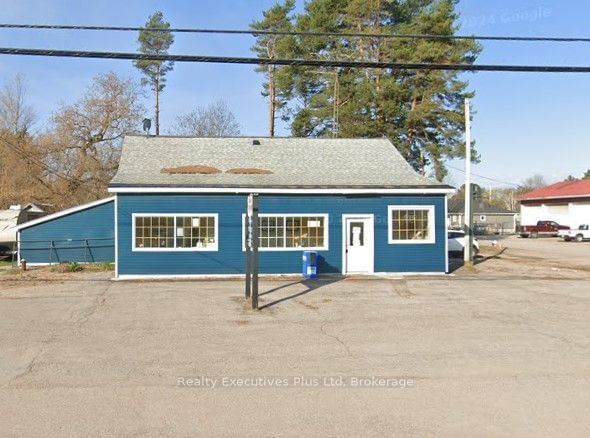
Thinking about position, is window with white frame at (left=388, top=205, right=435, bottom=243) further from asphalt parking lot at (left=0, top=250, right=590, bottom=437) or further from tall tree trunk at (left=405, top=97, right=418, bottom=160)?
tall tree trunk at (left=405, top=97, right=418, bottom=160)

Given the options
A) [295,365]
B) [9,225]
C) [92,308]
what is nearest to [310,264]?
[92,308]

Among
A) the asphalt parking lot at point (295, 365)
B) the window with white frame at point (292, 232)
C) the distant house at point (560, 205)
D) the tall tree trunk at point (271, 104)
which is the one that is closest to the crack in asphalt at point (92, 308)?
the asphalt parking lot at point (295, 365)

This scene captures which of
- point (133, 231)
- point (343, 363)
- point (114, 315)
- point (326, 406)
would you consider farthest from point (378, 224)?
point (326, 406)

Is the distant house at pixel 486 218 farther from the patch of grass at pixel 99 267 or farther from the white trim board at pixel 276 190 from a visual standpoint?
the patch of grass at pixel 99 267

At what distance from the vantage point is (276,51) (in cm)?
4341

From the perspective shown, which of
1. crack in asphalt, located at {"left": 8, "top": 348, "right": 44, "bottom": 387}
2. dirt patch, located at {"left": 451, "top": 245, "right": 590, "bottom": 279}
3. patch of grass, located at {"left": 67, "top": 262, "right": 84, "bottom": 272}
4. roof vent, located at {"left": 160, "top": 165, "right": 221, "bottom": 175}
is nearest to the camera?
crack in asphalt, located at {"left": 8, "top": 348, "right": 44, "bottom": 387}

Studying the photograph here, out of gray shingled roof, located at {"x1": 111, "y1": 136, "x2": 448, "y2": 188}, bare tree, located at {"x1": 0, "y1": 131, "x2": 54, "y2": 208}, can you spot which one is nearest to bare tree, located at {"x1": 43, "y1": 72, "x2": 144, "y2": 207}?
bare tree, located at {"x1": 0, "y1": 131, "x2": 54, "y2": 208}

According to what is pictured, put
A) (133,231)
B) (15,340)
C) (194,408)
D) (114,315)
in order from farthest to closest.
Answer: (133,231), (114,315), (15,340), (194,408)

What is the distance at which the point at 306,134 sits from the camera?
138 feet

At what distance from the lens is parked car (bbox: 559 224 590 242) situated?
47.2 meters

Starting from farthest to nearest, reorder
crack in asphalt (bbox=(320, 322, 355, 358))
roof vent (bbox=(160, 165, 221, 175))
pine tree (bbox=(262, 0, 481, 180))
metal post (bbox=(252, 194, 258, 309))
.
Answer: pine tree (bbox=(262, 0, 481, 180))
roof vent (bbox=(160, 165, 221, 175))
metal post (bbox=(252, 194, 258, 309))
crack in asphalt (bbox=(320, 322, 355, 358))

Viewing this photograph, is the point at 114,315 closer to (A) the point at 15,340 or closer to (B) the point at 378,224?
(A) the point at 15,340

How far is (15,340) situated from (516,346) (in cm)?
849

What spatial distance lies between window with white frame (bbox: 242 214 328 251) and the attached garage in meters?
8.30
